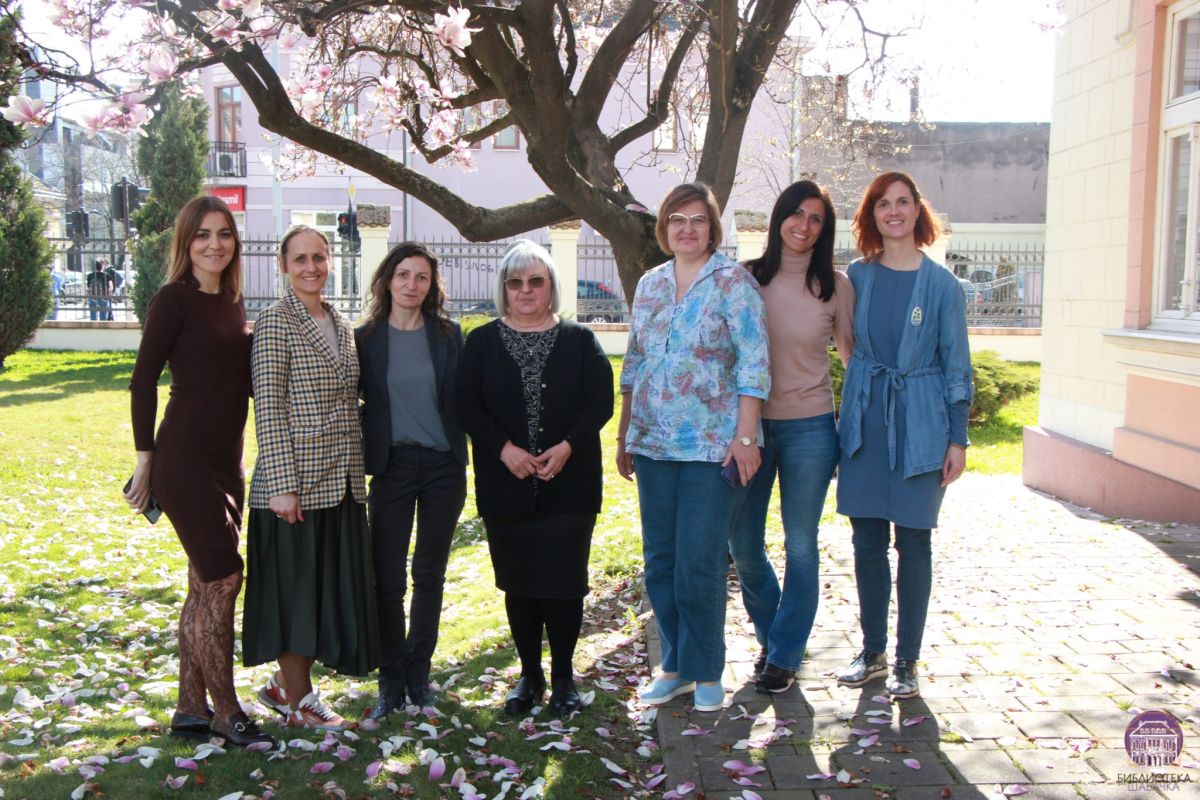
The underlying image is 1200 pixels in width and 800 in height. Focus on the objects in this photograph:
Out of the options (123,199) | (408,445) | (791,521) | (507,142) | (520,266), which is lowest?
(791,521)

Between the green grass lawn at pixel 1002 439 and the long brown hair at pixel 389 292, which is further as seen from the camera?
the green grass lawn at pixel 1002 439

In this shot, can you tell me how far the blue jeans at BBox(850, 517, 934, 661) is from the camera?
435cm

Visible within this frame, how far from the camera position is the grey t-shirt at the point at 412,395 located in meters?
4.36

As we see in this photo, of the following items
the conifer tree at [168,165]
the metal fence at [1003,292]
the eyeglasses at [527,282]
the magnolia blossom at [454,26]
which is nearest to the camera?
the eyeglasses at [527,282]

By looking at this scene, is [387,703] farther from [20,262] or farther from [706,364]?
[20,262]

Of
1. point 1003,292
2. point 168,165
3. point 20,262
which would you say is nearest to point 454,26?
point 20,262

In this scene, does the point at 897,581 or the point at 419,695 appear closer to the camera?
the point at 897,581

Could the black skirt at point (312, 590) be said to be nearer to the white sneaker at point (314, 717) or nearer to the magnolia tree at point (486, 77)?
the white sneaker at point (314, 717)

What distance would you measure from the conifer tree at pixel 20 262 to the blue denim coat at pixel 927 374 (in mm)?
16901

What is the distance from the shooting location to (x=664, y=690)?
14.6 ft

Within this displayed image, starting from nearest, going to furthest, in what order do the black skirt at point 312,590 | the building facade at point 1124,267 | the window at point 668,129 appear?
the black skirt at point 312,590 < the building facade at point 1124,267 < the window at point 668,129

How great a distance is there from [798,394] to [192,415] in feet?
7.33

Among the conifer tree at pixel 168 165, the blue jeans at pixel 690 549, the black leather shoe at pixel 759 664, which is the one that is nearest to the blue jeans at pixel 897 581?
the black leather shoe at pixel 759 664

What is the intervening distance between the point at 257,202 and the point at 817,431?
31594 millimetres
